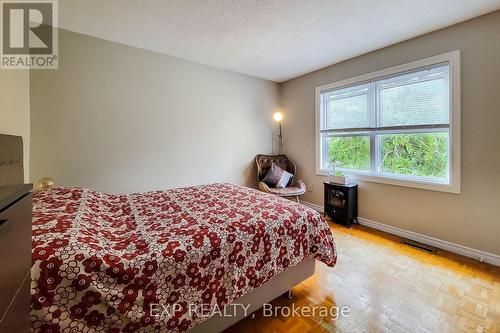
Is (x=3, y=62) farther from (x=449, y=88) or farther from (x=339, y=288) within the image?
(x=449, y=88)

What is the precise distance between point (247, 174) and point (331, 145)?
62.6 inches

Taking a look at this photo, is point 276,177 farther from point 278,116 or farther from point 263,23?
point 263,23

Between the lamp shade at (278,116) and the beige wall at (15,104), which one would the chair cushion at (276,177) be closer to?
the lamp shade at (278,116)

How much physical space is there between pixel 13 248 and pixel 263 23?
2.65 m

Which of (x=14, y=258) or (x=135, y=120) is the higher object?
(x=135, y=120)

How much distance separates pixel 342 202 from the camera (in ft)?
11.0

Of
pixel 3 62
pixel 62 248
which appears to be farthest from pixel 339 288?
pixel 3 62

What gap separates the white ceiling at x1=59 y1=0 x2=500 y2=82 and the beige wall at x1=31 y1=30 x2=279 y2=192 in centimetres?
30

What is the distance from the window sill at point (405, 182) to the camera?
2504 mm

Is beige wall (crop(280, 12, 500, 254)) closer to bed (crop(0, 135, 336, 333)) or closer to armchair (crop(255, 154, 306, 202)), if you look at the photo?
armchair (crop(255, 154, 306, 202))

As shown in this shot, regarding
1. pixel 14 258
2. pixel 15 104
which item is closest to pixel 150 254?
pixel 14 258

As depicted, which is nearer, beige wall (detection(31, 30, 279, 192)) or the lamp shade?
beige wall (detection(31, 30, 279, 192))

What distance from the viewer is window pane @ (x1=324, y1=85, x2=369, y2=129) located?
10.9 ft

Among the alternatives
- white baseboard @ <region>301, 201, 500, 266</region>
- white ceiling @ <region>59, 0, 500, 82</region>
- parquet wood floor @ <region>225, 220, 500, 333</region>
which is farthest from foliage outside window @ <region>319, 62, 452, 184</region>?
parquet wood floor @ <region>225, 220, 500, 333</region>
